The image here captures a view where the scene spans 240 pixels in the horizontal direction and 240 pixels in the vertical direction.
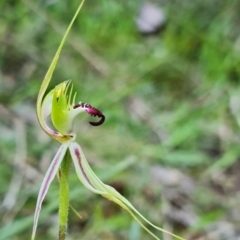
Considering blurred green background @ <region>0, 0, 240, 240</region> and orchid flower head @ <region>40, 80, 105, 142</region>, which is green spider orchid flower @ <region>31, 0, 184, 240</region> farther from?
blurred green background @ <region>0, 0, 240, 240</region>

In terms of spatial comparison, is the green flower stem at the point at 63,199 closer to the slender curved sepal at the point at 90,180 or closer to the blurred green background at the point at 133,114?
the slender curved sepal at the point at 90,180

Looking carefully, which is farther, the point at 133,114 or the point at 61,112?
the point at 133,114

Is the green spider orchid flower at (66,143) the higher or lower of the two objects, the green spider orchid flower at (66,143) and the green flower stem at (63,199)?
the higher

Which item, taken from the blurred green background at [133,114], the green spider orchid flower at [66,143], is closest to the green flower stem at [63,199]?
the green spider orchid flower at [66,143]

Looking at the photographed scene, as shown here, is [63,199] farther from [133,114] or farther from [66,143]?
[133,114]

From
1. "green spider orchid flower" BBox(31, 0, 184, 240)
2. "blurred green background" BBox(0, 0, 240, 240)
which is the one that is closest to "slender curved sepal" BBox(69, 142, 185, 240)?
"green spider orchid flower" BBox(31, 0, 184, 240)

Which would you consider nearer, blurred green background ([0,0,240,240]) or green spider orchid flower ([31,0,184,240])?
green spider orchid flower ([31,0,184,240])

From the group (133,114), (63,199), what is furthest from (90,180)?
(133,114)

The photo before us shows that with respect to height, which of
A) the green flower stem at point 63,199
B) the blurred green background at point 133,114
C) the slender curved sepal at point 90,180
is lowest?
the green flower stem at point 63,199

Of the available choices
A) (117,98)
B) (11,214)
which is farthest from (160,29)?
(11,214)
